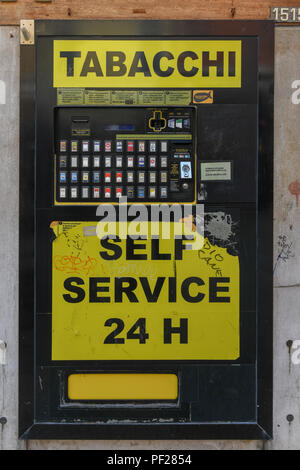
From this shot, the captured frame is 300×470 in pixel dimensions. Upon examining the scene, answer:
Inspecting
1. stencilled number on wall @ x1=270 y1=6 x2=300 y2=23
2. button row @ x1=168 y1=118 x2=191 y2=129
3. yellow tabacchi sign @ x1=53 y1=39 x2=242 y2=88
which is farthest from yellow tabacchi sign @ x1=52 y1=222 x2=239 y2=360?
stencilled number on wall @ x1=270 y1=6 x2=300 y2=23

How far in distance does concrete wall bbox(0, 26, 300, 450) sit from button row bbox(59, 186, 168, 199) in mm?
339

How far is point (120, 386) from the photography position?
2584mm

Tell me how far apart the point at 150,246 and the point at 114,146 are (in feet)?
2.09

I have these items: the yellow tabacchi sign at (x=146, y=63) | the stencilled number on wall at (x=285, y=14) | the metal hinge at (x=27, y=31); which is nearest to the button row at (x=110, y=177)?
the yellow tabacchi sign at (x=146, y=63)

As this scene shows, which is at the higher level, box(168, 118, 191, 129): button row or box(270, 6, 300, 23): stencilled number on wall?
box(270, 6, 300, 23): stencilled number on wall

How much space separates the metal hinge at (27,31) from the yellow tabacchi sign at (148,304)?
47.1 inches

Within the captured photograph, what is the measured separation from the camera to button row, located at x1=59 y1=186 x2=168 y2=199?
258 cm

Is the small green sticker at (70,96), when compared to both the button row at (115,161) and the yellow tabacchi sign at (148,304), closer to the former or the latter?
the button row at (115,161)

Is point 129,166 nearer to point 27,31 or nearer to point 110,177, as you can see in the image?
point 110,177

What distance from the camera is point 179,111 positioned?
2.57 metres

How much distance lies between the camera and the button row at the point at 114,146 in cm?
258

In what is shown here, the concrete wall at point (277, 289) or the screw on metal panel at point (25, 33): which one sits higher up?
the screw on metal panel at point (25, 33)

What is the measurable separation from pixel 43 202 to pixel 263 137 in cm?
137

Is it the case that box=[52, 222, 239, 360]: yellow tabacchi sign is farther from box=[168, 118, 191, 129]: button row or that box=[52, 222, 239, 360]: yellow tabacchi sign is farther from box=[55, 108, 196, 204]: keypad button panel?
box=[168, 118, 191, 129]: button row
